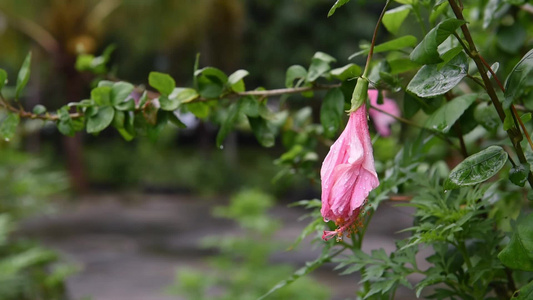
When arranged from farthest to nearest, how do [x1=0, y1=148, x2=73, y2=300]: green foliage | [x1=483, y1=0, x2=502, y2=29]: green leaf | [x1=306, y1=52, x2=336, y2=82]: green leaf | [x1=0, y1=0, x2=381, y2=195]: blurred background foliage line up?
[x1=0, y1=0, x2=381, y2=195]: blurred background foliage → [x1=0, y1=148, x2=73, y2=300]: green foliage → [x1=483, y1=0, x2=502, y2=29]: green leaf → [x1=306, y1=52, x2=336, y2=82]: green leaf

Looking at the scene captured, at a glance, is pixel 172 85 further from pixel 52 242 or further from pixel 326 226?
pixel 52 242

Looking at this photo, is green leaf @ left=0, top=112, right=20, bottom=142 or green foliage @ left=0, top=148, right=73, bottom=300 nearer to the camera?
green leaf @ left=0, top=112, right=20, bottom=142

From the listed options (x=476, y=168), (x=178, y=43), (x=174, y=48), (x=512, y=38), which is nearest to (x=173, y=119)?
(x=476, y=168)

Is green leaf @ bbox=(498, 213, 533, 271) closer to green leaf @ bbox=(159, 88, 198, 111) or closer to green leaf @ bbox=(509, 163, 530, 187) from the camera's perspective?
green leaf @ bbox=(509, 163, 530, 187)

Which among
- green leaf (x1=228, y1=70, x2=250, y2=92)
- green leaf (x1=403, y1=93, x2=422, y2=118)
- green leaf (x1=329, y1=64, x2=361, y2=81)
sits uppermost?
green leaf (x1=228, y1=70, x2=250, y2=92)

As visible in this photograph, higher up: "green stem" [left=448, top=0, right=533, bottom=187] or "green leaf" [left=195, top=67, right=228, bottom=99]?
"green leaf" [left=195, top=67, right=228, bottom=99]

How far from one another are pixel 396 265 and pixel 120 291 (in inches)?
166

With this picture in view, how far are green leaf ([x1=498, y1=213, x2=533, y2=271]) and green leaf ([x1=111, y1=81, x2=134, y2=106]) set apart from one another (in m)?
0.46

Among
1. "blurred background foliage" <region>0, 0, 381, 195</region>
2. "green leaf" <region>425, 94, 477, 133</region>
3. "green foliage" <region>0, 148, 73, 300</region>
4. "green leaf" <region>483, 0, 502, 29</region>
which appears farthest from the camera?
"blurred background foliage" <region>0, 0, 381, 195</region>

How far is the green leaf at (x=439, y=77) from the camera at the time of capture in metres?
0.50

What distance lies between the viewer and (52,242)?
264 inches

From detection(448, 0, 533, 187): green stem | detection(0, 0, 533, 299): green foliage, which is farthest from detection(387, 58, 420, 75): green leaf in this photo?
detection(448, 0, 533, 187): green stem

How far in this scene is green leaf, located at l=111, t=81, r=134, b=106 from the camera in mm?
722

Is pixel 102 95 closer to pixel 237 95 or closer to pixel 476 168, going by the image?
pixel 237 95
